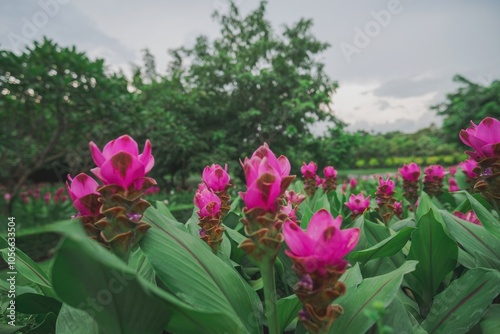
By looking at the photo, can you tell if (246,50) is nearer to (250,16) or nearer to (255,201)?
(250,16)

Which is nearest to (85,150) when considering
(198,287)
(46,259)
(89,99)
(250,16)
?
(89,99)

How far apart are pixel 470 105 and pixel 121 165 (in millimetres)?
27445

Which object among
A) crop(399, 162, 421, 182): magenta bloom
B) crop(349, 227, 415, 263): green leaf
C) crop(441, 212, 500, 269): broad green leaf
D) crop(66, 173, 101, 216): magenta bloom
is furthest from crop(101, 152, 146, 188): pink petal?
crop(399, 162, 421, 182): magenta bloom

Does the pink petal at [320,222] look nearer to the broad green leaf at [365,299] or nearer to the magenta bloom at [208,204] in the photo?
the broad green leaf at [365,299]

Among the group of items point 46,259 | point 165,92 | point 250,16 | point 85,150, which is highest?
point 250,16

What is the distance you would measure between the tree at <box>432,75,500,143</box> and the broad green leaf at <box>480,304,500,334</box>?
2402 cm

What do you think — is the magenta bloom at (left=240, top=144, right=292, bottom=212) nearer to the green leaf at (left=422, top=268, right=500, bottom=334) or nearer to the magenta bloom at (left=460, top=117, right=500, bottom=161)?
the green leaf at (left=422, top=268, right=500, bottom=334)

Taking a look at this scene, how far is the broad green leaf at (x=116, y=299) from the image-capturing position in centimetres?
68

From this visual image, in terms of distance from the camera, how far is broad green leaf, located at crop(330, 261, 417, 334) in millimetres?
830

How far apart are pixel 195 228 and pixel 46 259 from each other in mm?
6756

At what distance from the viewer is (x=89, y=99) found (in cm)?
761

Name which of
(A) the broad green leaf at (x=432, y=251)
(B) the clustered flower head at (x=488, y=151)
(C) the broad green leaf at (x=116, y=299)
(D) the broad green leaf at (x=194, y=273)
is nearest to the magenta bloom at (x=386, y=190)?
(B) the clustered flower head at (x=488, y=151)

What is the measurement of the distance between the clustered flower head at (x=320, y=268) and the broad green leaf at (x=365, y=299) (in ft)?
0.50

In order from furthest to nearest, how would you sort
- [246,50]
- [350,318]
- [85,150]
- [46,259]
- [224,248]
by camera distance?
[246,50]
[85,150]
[46,259]
[224,248]
[350,318]
